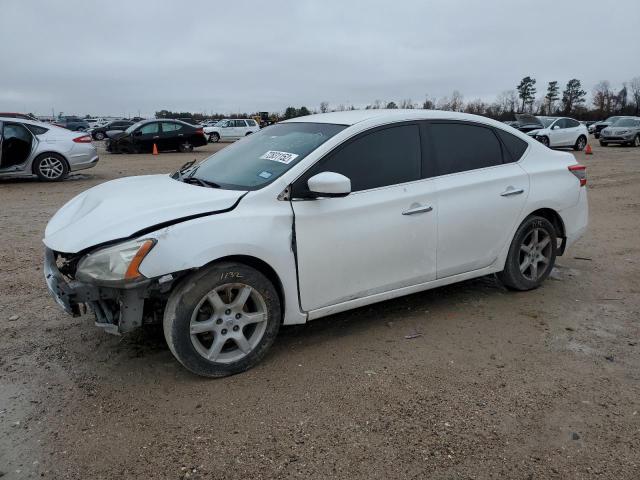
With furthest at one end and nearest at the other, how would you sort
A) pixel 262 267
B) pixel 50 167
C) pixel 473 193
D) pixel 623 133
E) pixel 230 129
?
1. pixel 230 129
2. pixel 623 133
3. pixel 50 167
4. pixel 473 193
5. pixel 262 267

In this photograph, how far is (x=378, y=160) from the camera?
4047 mm

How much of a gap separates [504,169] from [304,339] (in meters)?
2.24

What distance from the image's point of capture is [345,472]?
2600 millimetres

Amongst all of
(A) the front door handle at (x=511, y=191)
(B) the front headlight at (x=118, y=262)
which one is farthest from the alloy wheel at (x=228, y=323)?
(A) the front door handle at (x=511, y=191)

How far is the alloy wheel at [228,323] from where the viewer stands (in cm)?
335

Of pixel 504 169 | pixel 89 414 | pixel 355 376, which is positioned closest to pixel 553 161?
pixel 504 169

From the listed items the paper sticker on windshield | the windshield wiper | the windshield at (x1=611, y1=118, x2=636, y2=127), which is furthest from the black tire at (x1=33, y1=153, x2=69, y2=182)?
the windshield at (x1=611, y1=118, x2=636, y2=127)

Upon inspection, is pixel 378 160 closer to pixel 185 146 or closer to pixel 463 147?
pixel 463 147

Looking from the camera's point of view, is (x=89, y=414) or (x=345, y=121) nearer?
(x=89, y=414)

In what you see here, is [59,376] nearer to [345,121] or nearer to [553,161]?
[345,121]

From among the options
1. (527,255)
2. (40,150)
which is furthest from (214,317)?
(40,150)

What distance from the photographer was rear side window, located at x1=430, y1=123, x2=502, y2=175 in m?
4.37

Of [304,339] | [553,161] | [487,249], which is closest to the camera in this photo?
[304,339]

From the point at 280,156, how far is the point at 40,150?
10377 mm
